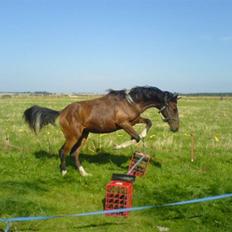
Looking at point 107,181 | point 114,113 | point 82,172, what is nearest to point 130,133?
point 114,113

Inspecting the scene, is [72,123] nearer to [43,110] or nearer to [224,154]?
[43,110]

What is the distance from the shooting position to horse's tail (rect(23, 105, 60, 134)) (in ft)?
37.3

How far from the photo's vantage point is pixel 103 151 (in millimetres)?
13336

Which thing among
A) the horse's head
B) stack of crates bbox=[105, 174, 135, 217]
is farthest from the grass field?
the horse's head

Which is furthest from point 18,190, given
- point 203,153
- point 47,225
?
point 203,153

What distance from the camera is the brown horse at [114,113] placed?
10.3 meters

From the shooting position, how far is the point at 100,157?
1241 centimetres

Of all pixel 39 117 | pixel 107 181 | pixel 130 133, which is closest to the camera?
pixel 107 181

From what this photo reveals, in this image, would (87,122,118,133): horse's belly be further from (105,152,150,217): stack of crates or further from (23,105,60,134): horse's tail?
(105,152,150,217): stack of crates

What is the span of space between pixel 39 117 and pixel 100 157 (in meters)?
2.51

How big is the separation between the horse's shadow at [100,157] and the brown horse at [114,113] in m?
1.28

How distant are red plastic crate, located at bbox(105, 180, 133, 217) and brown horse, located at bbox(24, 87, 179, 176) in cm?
283

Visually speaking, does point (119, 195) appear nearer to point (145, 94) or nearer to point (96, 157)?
point (145, 94)

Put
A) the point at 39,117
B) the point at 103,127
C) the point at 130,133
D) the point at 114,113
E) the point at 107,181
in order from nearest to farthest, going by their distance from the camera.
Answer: the point at 107,181
the point at 130,133
the point at 114,113
the point at 103,127
the point at 39,117
